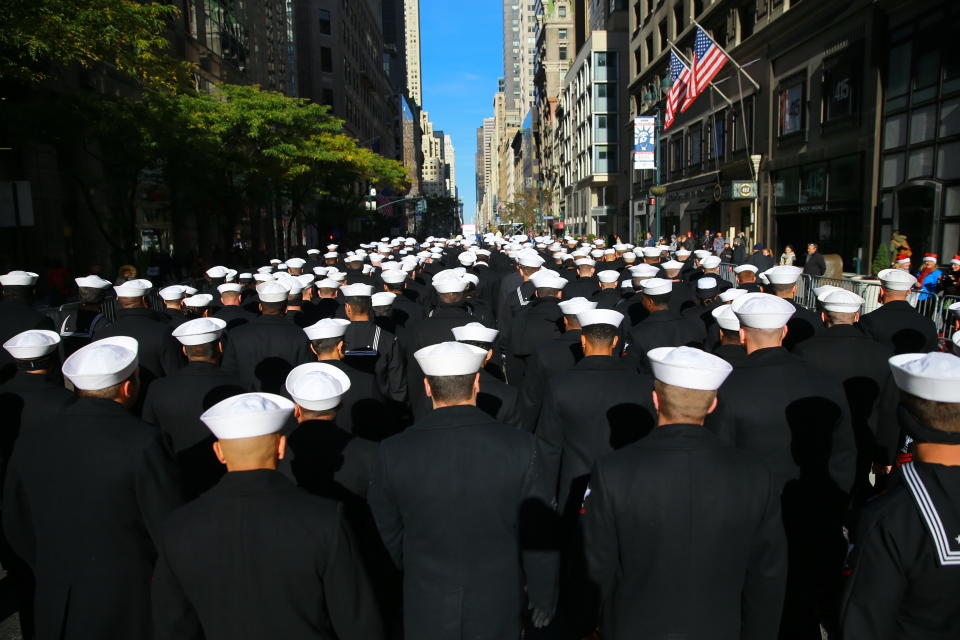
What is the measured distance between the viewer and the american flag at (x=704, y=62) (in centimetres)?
2547

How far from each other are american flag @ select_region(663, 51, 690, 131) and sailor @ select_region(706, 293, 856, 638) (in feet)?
83.6

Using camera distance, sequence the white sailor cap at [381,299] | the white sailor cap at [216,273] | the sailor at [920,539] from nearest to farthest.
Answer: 1. the sailor at [920,539]
2. the white sailor cap at [381,299]
3. the white sailor cap at [216,273]

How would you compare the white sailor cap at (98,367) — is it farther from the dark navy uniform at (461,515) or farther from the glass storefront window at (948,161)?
the glass storefront window at (948,161)

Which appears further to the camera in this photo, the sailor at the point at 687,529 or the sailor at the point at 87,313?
the sailor at the point at 87,313

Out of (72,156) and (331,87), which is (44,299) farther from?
(331,87)

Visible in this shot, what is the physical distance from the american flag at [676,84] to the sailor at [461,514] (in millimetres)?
26789

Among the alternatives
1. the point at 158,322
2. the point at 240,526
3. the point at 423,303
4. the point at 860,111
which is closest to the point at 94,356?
the point at 240,526

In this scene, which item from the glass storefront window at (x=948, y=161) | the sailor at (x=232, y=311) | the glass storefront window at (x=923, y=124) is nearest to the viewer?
the sailor at (x=232, y=311)

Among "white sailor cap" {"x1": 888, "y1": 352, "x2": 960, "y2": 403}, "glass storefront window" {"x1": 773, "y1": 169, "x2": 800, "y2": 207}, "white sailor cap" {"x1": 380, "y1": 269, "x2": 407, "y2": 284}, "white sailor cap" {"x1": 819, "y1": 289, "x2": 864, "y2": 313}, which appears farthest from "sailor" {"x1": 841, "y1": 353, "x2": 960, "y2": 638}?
"glass storefront window" {"x1": 773, "y1": 169, "x2": 800, "y2": 207}

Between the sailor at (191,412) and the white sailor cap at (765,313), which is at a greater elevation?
the white sailor cap at (765,313)

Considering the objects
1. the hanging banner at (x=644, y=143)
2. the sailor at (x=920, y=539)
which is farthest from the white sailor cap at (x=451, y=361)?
the hanging banner at (x=644, y=143)

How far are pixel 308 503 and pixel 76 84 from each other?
25361 mm

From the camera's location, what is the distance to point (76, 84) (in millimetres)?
22844

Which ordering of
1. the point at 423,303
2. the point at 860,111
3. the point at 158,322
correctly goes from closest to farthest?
the point at 158,322
the point at 423,303
the point at 860,111
